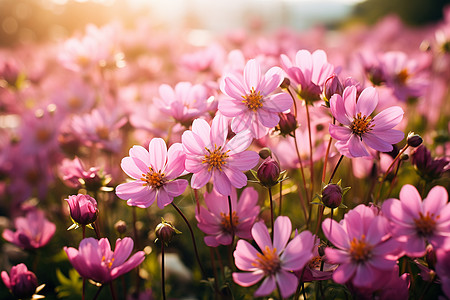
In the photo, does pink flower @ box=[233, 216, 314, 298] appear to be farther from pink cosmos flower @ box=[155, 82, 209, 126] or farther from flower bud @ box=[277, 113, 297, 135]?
pink cosmos flower @ box=[155, 82, 209, 126]

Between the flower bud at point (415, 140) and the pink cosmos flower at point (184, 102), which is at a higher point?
the pink cosmos flower at point (184, 102)

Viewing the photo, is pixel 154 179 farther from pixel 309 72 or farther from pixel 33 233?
pixel 33 233

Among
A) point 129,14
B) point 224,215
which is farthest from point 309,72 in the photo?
point 129,14

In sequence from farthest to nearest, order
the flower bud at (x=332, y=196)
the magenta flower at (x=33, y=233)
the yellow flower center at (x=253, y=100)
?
the magenta flower at (x=33, y=233) < the yellow flower center at (x=253, y=100) < the flower bud at (x=332, y=196)

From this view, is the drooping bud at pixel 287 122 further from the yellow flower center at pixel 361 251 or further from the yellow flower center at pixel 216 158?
the yellow flower center at pixel 361 251

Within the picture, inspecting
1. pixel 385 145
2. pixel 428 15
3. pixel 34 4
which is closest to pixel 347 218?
pixel 385 145

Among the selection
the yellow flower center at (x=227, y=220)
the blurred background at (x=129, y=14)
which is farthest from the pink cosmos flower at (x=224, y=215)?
the blurred background at (x=129, y=14)

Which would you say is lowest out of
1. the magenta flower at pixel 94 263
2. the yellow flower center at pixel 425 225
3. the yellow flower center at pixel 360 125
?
the magenta flower at pixel 94 263

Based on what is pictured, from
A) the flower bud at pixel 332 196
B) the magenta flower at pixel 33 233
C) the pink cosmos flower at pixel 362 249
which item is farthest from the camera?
the magenta flower at pixel 33 233
